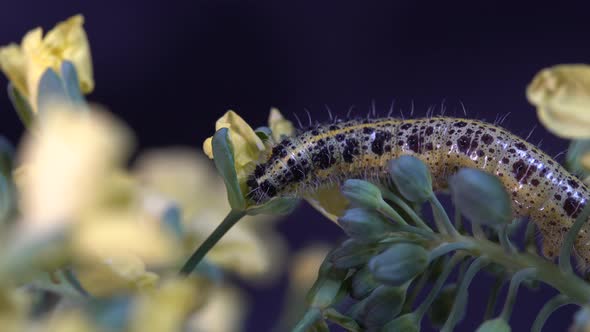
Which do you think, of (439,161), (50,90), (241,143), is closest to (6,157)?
(50,90)

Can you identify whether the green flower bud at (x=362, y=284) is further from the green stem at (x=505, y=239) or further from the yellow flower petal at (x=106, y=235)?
the yellow flower petal at (x=106, y=235)

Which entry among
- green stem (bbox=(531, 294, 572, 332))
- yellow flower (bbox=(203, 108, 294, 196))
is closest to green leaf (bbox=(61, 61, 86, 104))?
yellow flower (bbox=(203, 108, 294, 196))

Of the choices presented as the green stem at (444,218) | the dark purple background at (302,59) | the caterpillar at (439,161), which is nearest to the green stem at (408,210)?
the green stem at (444,218)

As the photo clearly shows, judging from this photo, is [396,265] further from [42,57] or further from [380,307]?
[42,57]

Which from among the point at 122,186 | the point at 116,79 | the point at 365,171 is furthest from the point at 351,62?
the point at 122,186

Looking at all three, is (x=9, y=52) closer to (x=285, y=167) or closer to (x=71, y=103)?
(x=71, y=103)

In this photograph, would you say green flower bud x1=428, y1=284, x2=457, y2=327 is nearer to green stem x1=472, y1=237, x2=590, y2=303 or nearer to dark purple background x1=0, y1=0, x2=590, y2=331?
green stem x1=472, y1=237, x2=590, y2=303

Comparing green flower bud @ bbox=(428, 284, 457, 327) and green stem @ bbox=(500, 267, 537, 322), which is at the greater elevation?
green stem @ bbox=(500, 267, 537, 322)
